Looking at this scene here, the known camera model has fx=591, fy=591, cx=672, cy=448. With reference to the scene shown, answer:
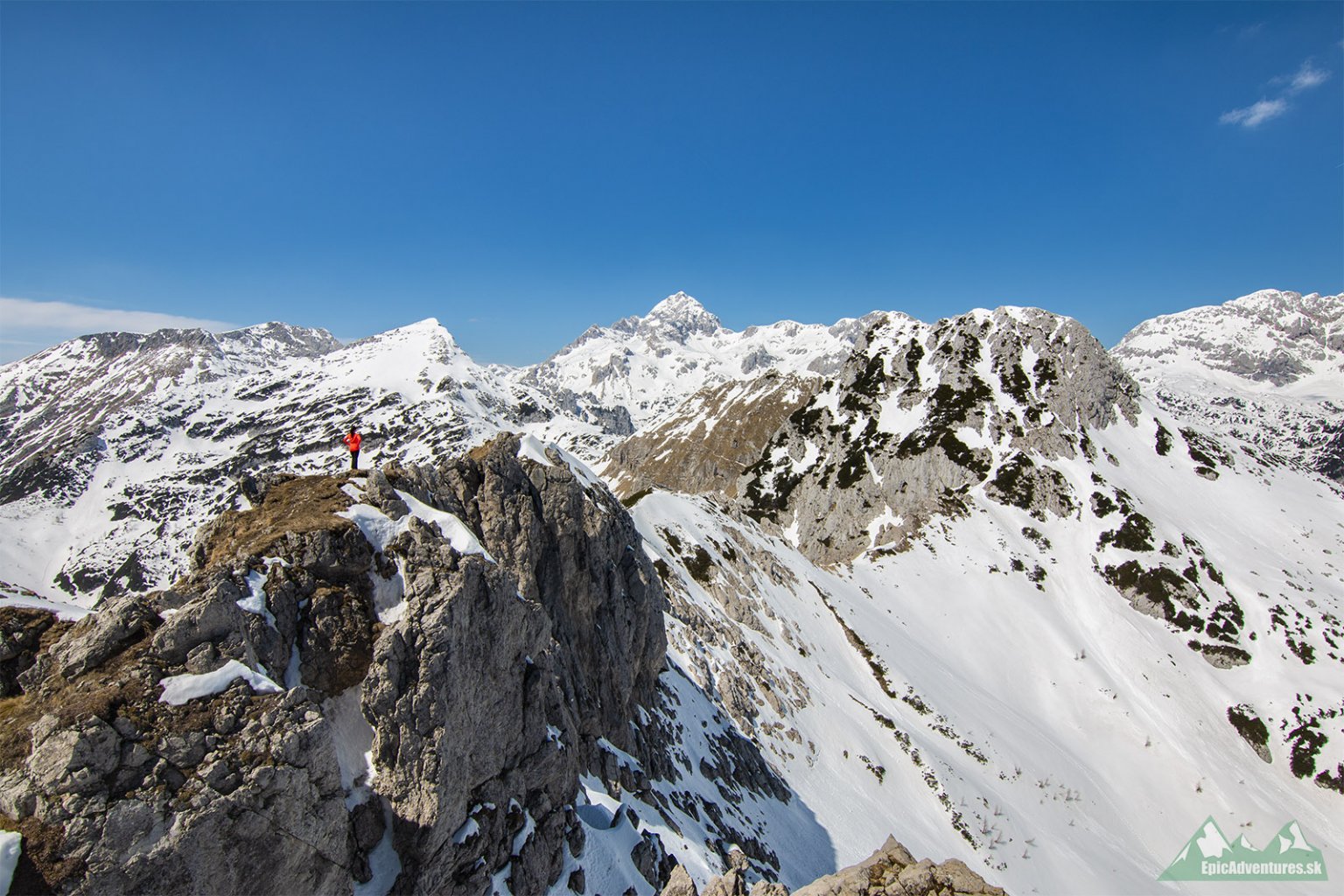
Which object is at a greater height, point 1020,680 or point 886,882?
point 886,882

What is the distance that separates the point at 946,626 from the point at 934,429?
49467mm

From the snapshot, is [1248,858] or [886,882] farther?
[1248,858]

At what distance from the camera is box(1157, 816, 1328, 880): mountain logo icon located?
55.6 metres

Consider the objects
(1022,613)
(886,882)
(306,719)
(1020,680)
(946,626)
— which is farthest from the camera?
(1022,613)

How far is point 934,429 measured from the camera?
12138 cm

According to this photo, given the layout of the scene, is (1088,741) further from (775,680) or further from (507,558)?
(507,558)

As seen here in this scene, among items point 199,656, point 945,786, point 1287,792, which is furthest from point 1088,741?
point 199,656

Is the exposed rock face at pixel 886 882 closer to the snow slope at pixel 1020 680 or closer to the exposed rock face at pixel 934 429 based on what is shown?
the snow slope at pixel 1020 680

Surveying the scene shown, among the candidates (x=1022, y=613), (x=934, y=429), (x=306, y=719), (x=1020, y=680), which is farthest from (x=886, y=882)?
(x=934, y=429)

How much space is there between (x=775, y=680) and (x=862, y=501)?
72.9 metres

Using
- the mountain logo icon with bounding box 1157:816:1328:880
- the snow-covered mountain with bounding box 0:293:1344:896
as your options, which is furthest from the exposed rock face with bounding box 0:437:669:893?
the mountain logo icon with bounding box 1157:816:1328:880

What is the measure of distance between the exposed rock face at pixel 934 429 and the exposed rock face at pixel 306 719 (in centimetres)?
9217

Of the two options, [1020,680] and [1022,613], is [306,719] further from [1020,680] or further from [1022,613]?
Answer: [1022,613]

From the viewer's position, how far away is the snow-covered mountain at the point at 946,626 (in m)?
26.6
